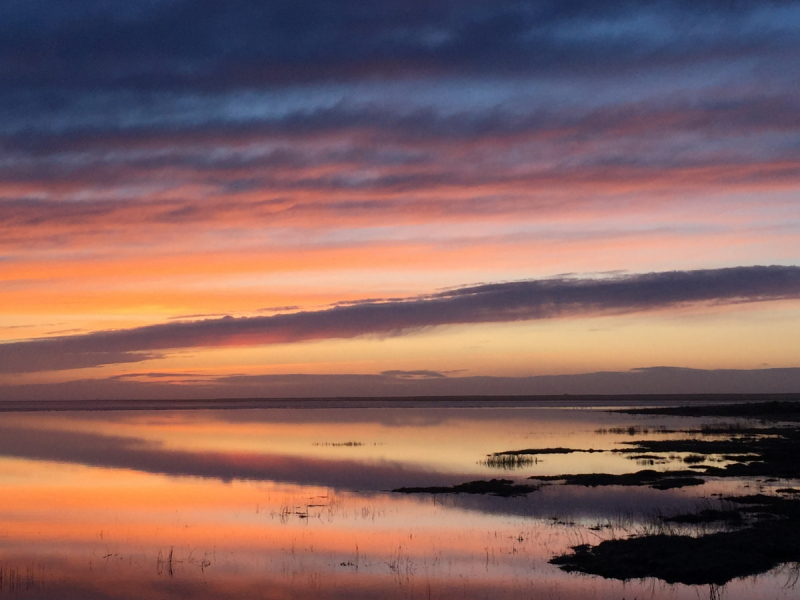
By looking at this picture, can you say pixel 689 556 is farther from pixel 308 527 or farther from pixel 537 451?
pixel 537 451

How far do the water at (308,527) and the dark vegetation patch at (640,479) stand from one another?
1.18 metres

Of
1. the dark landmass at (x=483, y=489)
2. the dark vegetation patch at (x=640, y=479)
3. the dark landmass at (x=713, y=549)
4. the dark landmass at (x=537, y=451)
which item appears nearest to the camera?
the dark landmass at (x=713, y=549)

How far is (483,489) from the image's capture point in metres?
31.1

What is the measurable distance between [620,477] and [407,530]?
13.4 meters

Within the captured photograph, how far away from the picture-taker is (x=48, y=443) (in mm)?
57125

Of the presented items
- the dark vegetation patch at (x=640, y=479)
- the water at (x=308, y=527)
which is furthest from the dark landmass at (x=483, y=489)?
the dark vegetation patch at (x=640, y=479)

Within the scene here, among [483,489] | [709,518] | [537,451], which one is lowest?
[537,451]

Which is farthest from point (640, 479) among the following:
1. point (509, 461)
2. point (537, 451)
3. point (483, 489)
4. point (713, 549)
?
point (713, 549)

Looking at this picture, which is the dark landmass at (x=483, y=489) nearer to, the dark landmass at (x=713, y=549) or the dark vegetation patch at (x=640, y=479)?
the dark vegetation patch at (x=640, y=479)

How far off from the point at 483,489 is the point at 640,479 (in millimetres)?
6788

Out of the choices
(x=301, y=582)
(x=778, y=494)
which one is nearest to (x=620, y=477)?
(x=778, y=494)

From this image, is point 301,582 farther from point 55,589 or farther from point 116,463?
point 116,463

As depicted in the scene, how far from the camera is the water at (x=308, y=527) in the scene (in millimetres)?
17672

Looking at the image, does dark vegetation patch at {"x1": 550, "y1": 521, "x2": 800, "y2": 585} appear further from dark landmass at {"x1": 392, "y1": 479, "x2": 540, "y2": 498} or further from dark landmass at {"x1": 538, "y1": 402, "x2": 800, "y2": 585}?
dark landmass at {"x1": 392, "y1": 479, "x2": 540, "y2": 498}
